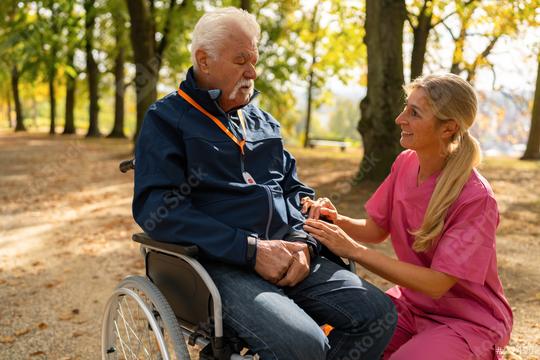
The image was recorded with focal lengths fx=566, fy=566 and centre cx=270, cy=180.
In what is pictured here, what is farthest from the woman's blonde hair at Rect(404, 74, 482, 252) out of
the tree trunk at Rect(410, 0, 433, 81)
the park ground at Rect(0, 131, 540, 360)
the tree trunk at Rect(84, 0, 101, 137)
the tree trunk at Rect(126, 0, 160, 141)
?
the tree trunk at Rect(84, 0, 101, 137)

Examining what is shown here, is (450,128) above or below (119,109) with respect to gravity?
above

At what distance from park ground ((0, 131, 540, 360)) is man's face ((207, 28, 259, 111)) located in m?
1.97

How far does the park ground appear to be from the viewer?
3678mm

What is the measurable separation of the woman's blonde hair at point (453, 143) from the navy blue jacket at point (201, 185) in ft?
1.62

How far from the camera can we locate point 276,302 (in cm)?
193

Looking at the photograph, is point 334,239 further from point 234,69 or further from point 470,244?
point 234,69

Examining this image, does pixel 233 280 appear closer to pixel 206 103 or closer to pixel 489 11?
pixel 206 103

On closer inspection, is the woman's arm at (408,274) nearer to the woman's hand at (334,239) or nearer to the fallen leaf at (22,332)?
the woman's hand at (334,239)

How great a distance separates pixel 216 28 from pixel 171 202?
2.36 ft

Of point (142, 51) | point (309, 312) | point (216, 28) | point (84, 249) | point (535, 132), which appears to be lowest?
point (84, 249)

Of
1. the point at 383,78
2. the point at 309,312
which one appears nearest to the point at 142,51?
the point at 383,78

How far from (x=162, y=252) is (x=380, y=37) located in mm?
6130

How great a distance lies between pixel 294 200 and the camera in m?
2.49

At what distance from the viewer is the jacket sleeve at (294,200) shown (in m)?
2.30
